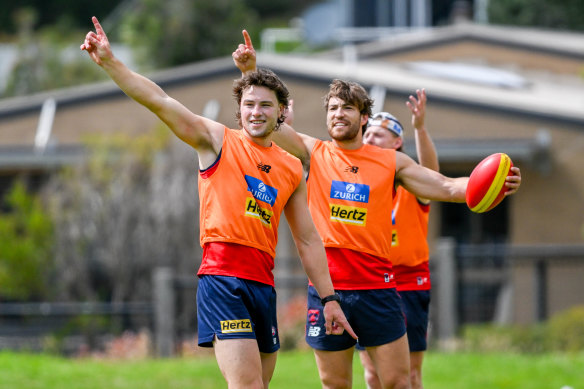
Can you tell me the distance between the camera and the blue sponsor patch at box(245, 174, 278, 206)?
595cm

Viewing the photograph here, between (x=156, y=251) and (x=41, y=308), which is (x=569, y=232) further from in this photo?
(x=41, y=308)

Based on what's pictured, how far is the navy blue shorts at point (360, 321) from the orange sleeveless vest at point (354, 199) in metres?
0.35

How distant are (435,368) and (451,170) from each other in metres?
7.34

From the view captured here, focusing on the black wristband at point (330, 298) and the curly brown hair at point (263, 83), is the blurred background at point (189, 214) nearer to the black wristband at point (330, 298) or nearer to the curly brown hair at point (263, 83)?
the black wristband at point (330, 298)

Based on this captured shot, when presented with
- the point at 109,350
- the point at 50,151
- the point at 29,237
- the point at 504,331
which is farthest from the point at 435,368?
the point at 50,151

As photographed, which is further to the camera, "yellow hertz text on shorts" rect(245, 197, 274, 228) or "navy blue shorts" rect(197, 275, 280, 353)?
"yellow hertz text on shorts" rect(245, 197, 274, 228)

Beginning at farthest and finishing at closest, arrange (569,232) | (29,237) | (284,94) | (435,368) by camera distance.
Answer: (569,232), (29,237), (435,368), (284,94)

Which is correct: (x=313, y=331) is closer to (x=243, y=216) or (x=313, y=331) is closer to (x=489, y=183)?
(x=243, y=216)

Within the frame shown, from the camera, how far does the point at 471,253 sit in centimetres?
1513

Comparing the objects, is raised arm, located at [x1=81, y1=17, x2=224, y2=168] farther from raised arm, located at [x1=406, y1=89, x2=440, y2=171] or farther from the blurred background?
the blurred background

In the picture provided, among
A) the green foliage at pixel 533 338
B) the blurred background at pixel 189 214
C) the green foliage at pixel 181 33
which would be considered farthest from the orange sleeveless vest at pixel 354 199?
the green foliage at pixel 181 33

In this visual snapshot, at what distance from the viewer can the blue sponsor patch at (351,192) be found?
22.2 ft

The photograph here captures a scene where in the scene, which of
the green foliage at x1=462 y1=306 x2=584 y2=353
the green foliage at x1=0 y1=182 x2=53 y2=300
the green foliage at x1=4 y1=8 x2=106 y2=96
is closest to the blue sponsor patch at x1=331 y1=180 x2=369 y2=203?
the green foliage at x1=462 y1=306 x2=584 y2=353

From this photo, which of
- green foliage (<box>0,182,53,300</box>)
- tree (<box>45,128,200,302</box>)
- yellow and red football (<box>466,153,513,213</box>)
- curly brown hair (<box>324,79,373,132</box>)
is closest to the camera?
yellow and red football (<box>466,153,513,213</box>)
